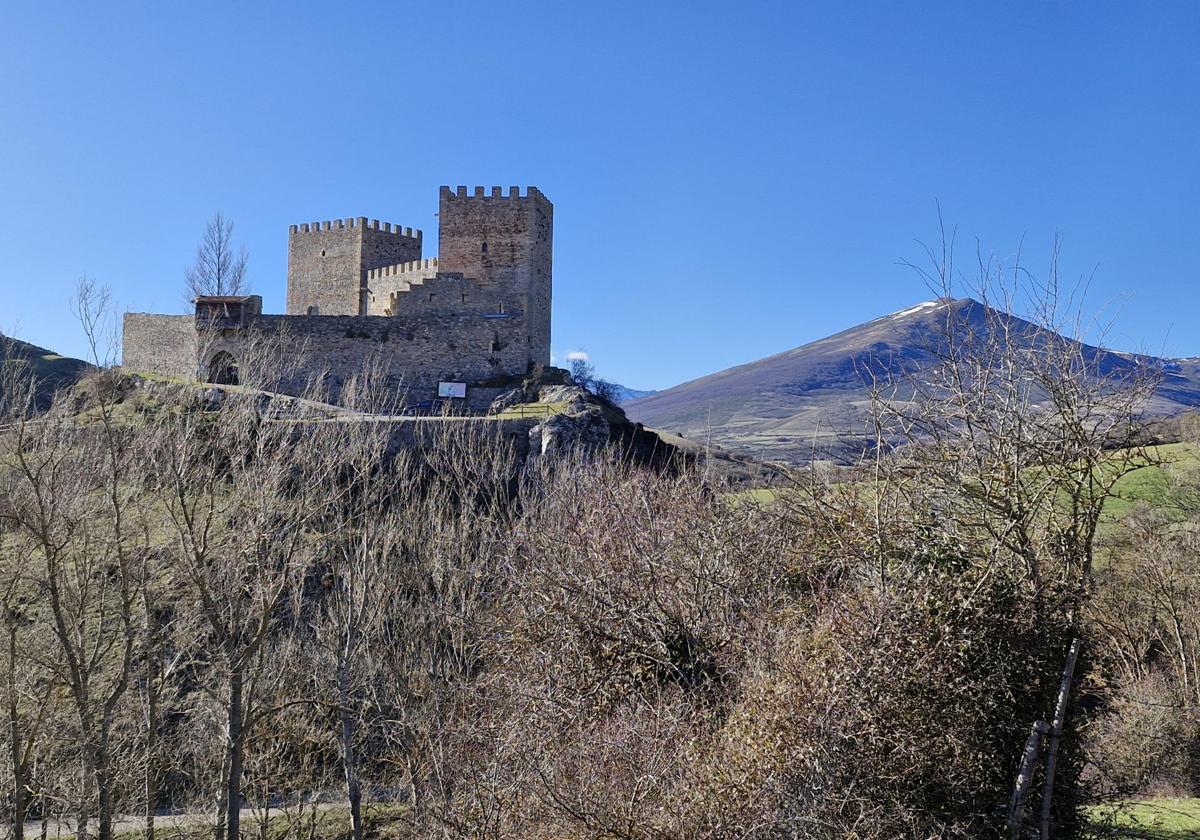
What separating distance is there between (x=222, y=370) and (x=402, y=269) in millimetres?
9282

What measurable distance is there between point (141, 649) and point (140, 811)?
18.3 feet

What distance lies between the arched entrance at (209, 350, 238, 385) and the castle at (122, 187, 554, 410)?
39 millimetres

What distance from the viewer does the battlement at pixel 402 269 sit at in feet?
122

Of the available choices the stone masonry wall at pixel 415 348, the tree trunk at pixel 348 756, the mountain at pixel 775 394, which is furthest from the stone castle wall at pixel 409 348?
the mountain at pixel 775 394

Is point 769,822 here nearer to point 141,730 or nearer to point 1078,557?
point 1078,557

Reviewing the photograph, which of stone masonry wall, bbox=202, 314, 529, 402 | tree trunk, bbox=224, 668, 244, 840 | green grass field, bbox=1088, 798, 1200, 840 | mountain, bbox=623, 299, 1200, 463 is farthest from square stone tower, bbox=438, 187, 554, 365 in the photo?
mountain, bbox=623, 299, 1200, 463

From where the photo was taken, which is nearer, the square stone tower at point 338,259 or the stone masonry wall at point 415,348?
the stone masonry wall at point 415,348

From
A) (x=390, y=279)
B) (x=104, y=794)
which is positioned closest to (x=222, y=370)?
(x=390, y=279)

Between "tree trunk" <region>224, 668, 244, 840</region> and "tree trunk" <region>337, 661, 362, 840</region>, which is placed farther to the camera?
"tree trunk" <region>337, 661, 362, 840</region>

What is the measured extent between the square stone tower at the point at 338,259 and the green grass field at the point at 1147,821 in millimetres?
35649

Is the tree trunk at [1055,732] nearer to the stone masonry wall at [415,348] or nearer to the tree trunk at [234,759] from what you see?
the tree trunk at [234,759]

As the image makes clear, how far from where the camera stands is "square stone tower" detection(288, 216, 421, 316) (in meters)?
41.2

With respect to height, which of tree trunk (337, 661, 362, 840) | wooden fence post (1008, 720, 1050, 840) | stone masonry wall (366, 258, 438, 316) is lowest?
tree trunk (337, 661, 362, 840)

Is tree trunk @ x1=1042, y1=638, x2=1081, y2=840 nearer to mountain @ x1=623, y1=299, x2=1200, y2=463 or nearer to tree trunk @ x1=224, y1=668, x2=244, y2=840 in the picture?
tree trunk @ x1=224, y1=668, x2=244, y2=840
